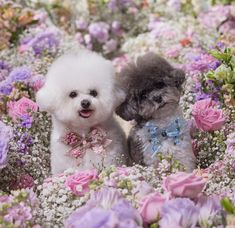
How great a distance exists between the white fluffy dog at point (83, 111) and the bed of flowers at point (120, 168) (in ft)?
0.54

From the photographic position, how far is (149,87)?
7.68ft

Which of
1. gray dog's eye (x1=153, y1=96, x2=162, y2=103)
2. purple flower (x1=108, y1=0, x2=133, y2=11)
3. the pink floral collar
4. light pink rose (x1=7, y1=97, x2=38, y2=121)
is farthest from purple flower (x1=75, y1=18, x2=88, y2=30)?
gray dog's eye (x1=153, y1=96, x2=162, y2=103)

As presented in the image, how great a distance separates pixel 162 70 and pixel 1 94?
37.0 inches

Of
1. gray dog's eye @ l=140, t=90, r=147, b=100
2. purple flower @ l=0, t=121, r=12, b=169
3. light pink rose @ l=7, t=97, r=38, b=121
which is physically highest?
gray dog's eye @ l=140, t=90, r=147, b=100

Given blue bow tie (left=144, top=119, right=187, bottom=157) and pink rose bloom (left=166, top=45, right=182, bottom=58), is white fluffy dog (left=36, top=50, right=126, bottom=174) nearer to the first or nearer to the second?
blue bow tie (left=144, top=119, right=187, bottom=157)

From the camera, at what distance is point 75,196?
1.92 metres

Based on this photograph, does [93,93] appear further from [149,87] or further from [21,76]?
[21,76]

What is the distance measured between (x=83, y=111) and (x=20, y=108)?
19.6 inches

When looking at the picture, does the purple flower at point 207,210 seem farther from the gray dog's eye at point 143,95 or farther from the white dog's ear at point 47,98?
the white dog's ear at point 47,98

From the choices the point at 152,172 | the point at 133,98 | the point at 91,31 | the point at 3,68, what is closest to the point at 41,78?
the point at 3,68

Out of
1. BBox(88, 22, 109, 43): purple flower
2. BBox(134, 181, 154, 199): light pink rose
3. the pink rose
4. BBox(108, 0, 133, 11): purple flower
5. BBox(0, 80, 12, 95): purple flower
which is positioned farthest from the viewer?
BBox(108, 0, 133, 11): purple flower

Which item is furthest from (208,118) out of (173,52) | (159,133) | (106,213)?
(173,52)

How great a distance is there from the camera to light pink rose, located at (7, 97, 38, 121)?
106 inches

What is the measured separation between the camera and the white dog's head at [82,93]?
232cm
